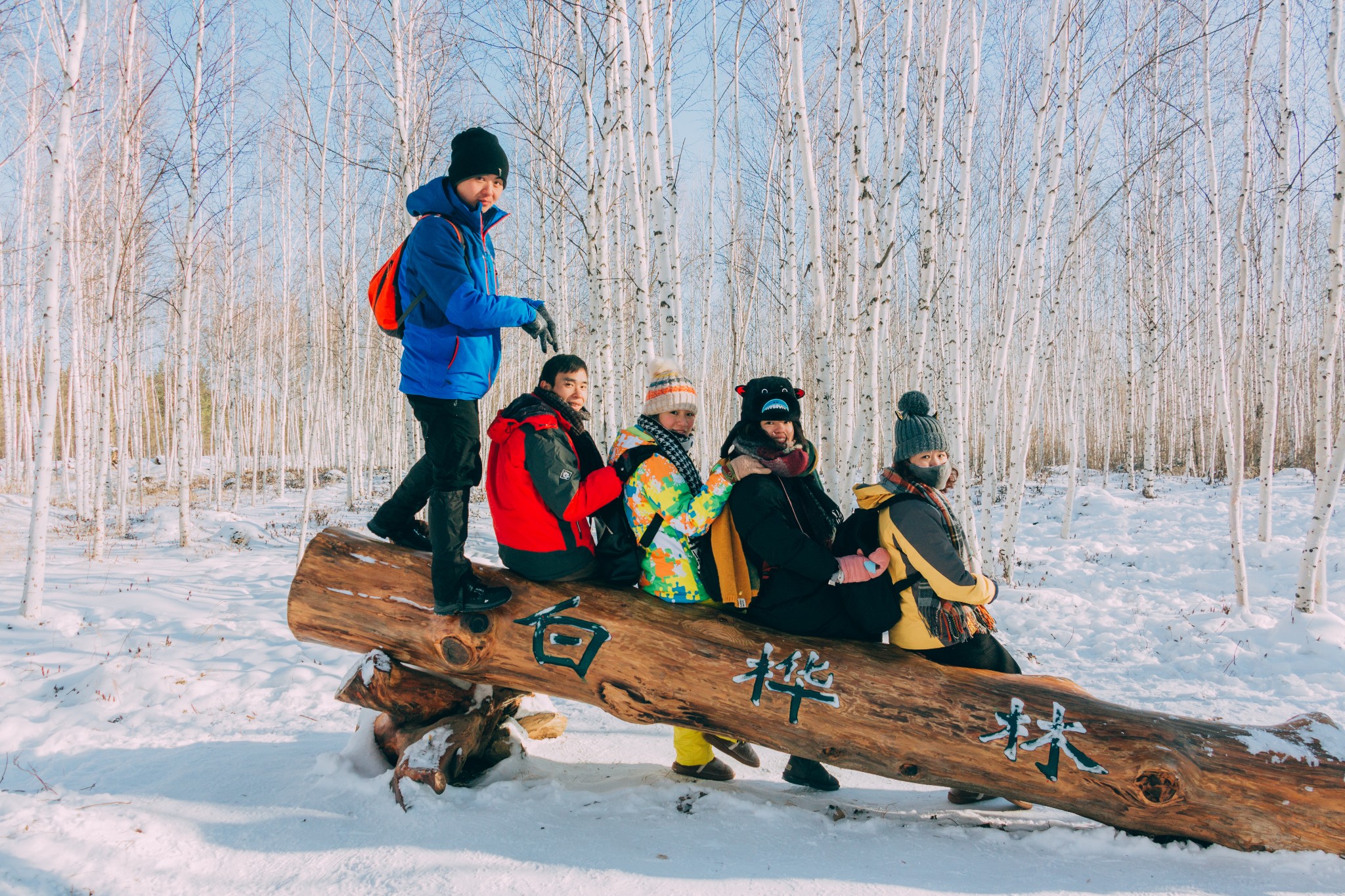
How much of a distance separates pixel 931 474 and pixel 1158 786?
54.9 inches

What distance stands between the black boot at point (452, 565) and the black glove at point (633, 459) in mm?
663

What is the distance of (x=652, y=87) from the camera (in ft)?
15.4

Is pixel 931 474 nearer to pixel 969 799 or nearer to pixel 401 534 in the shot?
pixel 969 799

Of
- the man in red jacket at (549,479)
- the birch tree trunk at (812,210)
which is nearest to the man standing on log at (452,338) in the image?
the man in red jacket at (549,479)

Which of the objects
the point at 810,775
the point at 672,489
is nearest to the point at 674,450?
the point at 672,489

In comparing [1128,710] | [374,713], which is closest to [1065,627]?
[1128,710]

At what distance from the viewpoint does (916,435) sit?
268 centimetres

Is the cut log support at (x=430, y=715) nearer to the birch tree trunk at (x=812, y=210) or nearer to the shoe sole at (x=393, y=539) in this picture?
the shoe sole at (x=393, y=539)

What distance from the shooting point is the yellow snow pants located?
3145 millimetres

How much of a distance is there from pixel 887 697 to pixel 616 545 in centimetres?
131

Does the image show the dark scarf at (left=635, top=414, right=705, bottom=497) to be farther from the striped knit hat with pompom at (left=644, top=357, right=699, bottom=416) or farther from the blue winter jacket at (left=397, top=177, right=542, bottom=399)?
the blue winter jacket at (left=397, top=177, right=542, bottom=399)

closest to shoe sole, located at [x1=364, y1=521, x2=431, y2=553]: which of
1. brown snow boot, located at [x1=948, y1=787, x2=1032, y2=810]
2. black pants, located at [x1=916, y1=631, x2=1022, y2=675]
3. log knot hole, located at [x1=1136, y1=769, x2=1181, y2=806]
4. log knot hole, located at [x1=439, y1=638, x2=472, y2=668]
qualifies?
log knot hole, located at [x1=439, y1=638, x2=472, y2=668]

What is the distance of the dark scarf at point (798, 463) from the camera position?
2699 millimetres

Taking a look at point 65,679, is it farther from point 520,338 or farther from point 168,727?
point 520,338
